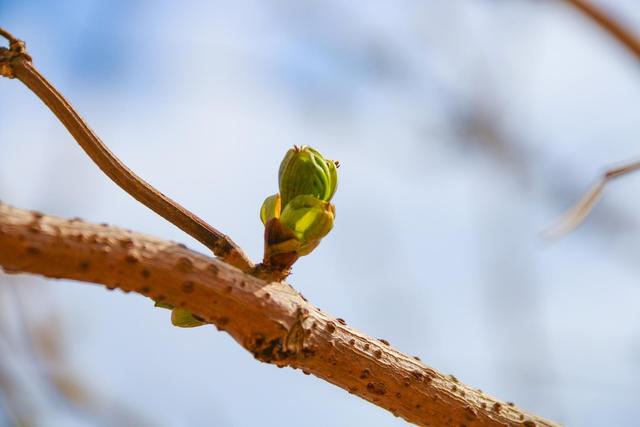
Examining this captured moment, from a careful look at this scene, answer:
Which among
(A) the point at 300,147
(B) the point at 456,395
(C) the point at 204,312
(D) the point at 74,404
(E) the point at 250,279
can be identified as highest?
(A) the point at 300,147

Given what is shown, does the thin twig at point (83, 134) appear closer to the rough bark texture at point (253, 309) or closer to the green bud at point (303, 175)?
the rough bark texture at point (253, 309)

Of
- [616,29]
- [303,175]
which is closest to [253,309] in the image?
[303,175]

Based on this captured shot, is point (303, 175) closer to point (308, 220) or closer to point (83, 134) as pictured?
point (308, 220)

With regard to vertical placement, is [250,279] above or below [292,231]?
below

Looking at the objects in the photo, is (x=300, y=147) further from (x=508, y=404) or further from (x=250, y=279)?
(x=508, y=404)

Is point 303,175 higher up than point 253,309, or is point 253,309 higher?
point 303,175

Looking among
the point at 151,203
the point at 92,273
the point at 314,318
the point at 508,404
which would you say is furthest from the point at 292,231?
the point at 508,404
